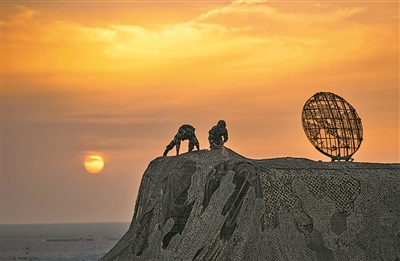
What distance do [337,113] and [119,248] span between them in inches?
349

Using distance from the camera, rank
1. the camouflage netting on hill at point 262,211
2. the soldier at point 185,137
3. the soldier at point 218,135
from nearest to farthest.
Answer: the camouflage netting on hill at point 262,211
the soldier at point 218,135
the soldier at point 185,137

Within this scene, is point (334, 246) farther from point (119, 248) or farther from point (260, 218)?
point (119, 248)

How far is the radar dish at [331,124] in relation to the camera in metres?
35.9

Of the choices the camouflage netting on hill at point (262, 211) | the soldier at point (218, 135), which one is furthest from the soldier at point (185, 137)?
the soldier at point (218, 135)

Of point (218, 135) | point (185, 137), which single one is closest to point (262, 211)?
point (218, 135)

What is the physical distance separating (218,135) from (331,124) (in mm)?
4360

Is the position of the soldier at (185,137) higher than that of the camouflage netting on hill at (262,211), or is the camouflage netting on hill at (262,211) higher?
the soldier at (185,137)

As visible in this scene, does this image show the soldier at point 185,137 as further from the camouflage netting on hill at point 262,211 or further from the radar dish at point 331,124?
the radar dish at point 331,124

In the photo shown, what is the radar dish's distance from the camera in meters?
35.9

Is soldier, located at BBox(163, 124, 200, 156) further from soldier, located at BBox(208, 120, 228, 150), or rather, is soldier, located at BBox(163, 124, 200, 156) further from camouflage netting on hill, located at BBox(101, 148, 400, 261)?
soldier, located at BBox(208, 120, 228, 150)

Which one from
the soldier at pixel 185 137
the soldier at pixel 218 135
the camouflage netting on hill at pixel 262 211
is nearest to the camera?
the camouflage netting on hill at pixel 262 211

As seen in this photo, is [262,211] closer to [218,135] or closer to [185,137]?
[218,135]

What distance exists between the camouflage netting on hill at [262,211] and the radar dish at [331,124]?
1.32 meters

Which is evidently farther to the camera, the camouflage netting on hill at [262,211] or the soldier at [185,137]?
the soldier at [185,137]
